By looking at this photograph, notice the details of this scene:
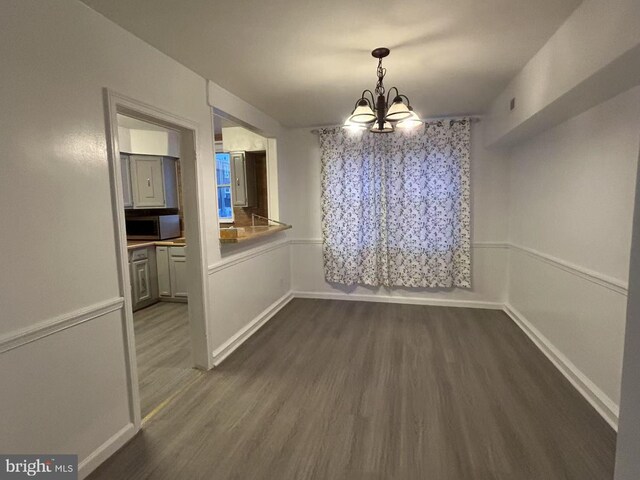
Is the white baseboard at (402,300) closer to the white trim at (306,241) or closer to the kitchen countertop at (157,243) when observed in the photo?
the white trim at (306,241)

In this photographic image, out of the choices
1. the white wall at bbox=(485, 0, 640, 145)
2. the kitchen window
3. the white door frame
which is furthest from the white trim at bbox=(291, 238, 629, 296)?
the kitchen window

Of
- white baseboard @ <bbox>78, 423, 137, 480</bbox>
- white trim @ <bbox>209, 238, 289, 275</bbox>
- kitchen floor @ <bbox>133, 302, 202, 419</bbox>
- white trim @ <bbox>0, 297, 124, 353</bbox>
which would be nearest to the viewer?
white trim @ <bbox>0, 297, 124, 353</bbox>

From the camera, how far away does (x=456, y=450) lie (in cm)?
196

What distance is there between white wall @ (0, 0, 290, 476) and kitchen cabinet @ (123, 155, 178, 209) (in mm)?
2811

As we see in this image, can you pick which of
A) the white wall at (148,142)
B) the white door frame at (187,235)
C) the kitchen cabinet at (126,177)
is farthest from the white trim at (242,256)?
the kitchen cabinet at (126,177)

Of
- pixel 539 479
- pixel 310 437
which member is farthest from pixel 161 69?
pixel 539 479

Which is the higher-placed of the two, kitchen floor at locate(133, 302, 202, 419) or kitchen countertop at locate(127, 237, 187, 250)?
kitchen countertop at locate(127, 237, 187, 250)

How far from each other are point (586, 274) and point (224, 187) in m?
A: 4.58

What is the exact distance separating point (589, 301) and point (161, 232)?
15.7ft

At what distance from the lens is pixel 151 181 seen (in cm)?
480

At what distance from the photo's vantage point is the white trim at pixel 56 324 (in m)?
1.45

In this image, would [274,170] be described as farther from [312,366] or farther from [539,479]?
[539,479]

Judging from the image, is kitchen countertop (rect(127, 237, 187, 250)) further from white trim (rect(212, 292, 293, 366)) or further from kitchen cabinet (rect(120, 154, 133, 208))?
white trim (rect(212, 292, 293, 366))

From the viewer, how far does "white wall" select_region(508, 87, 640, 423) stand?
6.86 ft
